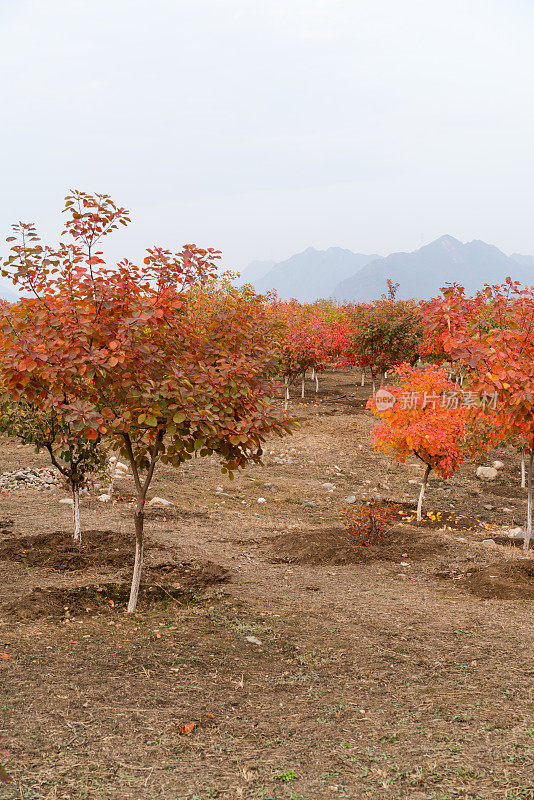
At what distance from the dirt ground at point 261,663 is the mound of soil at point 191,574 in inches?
1.5

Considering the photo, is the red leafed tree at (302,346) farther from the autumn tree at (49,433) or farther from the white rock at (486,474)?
the autumn tree at (49,433)

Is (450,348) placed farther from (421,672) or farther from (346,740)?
(346,740)

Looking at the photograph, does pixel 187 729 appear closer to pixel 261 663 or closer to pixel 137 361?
pixel 261 663

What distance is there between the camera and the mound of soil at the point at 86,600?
6.18m

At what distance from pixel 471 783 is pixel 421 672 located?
1.68 m

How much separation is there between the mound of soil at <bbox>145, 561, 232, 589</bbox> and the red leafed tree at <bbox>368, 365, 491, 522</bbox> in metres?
4.54

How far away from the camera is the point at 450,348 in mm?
6504

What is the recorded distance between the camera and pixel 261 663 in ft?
17.5

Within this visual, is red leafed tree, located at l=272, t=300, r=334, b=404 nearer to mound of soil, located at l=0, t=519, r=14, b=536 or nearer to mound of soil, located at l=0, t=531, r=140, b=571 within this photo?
mound of soil, located at l=0, t=519, r=14, b=536

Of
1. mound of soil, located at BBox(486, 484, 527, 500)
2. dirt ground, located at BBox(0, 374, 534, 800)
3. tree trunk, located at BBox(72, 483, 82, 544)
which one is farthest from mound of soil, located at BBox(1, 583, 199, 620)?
mound of soil, located at BBox(486, 484, 527, 500)

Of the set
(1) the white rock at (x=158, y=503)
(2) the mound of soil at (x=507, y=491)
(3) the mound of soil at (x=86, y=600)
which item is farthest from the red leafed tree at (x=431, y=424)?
(3) the mound of soil at (x=86, y=600)

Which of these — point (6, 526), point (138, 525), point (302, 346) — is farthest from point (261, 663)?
point (302, 346)

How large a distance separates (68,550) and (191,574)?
1.77 meters

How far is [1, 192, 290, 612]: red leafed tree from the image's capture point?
4812 millimetres
